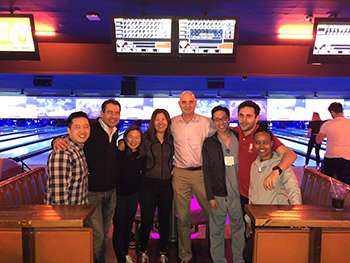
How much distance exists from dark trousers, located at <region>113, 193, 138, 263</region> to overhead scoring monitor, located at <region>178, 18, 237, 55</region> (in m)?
1.38

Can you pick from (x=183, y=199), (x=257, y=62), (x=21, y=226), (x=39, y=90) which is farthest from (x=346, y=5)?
(x=39, y=90)

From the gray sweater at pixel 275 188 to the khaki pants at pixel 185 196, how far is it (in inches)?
23.9

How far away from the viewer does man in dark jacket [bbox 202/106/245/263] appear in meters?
2.68

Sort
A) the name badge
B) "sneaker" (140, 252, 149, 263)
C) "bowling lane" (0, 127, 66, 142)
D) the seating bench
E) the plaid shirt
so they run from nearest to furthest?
the seating bench → the plaid shirt → the name badge → "sneaker" (140, 252, 149, 263) → "bowling lane" (0, 127, 66, 142)

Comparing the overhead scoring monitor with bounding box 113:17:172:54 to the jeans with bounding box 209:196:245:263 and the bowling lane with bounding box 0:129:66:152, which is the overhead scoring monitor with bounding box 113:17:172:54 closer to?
the jeans with bounding box 209:196:245:263

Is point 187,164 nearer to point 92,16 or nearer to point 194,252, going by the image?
point 194,252

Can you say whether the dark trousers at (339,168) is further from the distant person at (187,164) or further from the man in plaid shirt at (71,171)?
the man in plaid shirt at (71,171)

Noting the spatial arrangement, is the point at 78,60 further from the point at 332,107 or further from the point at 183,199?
the point at 332,107

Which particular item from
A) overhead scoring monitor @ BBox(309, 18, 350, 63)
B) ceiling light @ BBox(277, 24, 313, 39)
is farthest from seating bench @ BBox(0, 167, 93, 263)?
ceiling light @ BBox(277, 24, 313, 39)

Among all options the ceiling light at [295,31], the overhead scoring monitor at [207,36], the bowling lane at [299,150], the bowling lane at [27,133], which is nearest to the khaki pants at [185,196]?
the overhead scoring monitor at [207,36]

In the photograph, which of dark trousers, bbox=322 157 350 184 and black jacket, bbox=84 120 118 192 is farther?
dark trousers, bbox=322 157 350 184

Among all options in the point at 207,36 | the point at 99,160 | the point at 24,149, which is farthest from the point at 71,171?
the point at 24,149

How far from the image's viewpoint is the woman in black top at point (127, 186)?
8.93ft

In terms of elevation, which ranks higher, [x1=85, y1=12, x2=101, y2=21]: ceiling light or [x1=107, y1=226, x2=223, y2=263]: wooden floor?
[x1=85, y1=12, x2=101, y2=21]: ceiling light
